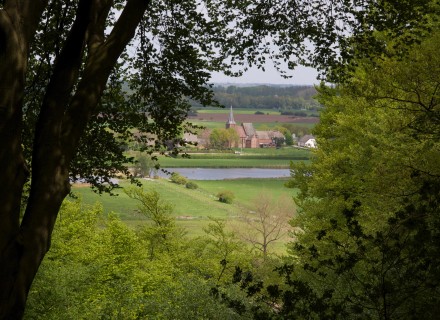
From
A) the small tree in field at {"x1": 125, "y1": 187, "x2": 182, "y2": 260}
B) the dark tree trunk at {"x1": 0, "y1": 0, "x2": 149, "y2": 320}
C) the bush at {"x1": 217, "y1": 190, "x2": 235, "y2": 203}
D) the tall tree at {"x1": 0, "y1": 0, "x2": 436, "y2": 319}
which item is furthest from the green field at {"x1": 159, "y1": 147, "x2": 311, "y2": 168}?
the dark tree trunk at {"x1": 0, "y1": 0, "x2": 149, "y2": 320}

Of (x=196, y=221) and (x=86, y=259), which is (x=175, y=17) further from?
(x=196, y=221)

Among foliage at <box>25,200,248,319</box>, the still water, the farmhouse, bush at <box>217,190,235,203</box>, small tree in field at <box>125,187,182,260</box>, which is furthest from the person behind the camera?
the farmhouse

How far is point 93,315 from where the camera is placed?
46.8 feet

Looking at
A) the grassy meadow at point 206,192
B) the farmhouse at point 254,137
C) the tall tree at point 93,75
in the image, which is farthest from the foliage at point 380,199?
the farmhouse at point 254,137

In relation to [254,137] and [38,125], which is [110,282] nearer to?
[38,125]

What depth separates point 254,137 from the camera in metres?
138

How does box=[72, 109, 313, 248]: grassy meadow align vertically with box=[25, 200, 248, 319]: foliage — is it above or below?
below

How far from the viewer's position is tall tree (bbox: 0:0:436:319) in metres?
3.30

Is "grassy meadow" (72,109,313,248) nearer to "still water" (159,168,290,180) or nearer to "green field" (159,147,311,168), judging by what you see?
"green field" (159,147,311,168)

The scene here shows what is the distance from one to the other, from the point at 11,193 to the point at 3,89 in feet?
2.07

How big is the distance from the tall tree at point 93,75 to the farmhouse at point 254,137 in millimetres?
126154

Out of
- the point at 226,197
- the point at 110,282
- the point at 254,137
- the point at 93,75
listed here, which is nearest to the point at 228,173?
the point at 226,197

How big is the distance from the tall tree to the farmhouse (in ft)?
414

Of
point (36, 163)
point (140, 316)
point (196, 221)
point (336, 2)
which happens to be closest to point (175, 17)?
point (336, 2)
